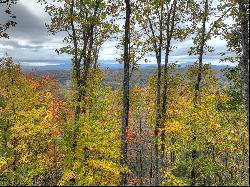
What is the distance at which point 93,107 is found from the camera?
27.5m

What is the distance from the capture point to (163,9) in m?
34.5

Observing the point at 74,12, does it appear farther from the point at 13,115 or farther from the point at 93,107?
the point at 13,115

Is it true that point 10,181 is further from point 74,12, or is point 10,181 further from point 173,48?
point 173,48

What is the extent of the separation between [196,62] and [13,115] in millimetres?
16958

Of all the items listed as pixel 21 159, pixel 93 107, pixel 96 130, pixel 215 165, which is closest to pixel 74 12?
pixel 93 107

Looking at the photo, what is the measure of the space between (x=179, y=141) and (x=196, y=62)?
303 inches

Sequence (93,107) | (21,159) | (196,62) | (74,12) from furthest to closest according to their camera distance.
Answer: (196,62) < (21,159) < (74,12) < (93,107)

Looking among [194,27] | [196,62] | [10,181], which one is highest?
[194,27]

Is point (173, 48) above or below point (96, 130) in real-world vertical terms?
above

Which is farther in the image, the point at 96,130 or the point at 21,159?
the point at 21,159

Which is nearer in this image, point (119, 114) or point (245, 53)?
point (245, 53)

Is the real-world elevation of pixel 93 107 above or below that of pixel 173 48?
below

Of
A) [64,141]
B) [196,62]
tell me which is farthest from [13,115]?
[196,62]

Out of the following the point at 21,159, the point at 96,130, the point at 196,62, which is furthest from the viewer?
the point at 196,62
